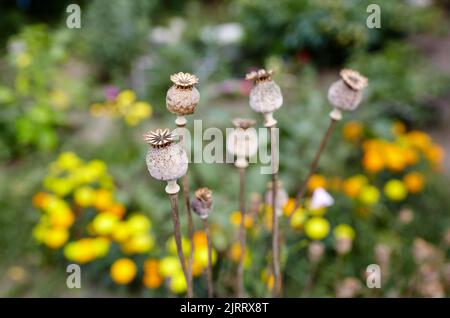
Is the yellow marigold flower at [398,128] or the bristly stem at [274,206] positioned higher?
the yellow marigold flower at [398,128]

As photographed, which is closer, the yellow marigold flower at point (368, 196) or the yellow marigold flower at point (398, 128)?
the yellow marigold flower at point (368, 196)

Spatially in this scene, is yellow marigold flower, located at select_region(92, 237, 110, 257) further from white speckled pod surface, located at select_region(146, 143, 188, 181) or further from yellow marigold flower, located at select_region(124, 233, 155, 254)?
white speckled pod surface, located at select_region(146, 143, 188, 181)

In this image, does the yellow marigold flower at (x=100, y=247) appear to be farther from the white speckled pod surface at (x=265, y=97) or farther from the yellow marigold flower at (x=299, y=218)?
the white speckled pod surface at (x=265, y=97)

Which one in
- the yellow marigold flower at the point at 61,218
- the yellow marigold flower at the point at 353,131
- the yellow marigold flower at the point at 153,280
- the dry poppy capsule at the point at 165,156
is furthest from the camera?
the yellow marigold flower at the point at 353,131

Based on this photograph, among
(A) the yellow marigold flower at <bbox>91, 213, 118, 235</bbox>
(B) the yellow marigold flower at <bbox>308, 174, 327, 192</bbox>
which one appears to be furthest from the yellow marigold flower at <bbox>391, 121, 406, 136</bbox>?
(A) the yellow marigold flower at <bbox>91, 213, 118, 235</bbox>

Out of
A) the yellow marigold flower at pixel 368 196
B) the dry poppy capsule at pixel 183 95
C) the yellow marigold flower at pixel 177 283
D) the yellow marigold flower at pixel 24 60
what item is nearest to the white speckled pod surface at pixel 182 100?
the dry poppy capsule at pixel 183 95

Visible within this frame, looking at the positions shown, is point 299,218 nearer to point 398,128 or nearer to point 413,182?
point 413,182

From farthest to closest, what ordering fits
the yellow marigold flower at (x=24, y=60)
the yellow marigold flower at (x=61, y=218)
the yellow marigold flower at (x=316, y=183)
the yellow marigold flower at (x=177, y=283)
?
the yellow marigold flower at (x=24, y=60)
the yellow marigold flower at (x=316, y=183)
the yellow marigold flower at (x=61, y=218)
the yellow marigold flower at (x=177, y=283)
